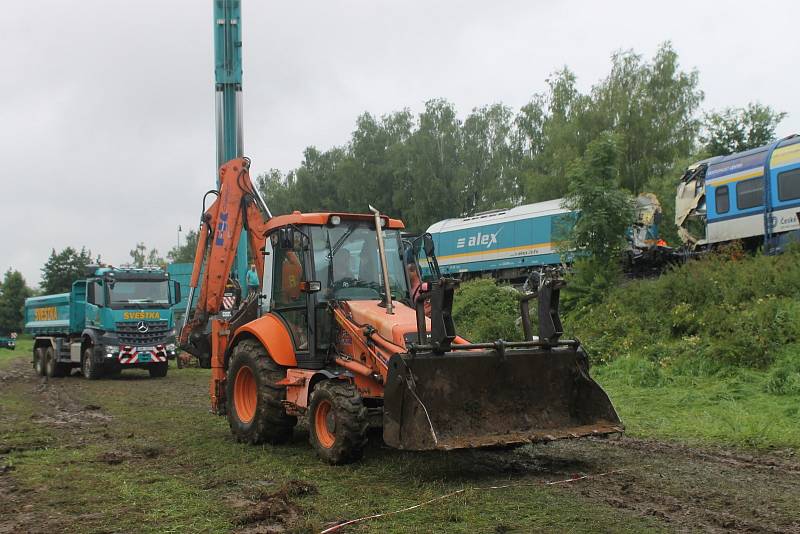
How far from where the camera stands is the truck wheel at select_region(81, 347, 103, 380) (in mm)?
19891

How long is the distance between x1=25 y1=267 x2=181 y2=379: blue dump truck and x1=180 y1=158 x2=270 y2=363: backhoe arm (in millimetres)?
9504

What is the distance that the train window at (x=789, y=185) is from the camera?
18250 mm

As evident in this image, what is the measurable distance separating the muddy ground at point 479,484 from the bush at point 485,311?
31.3 feet

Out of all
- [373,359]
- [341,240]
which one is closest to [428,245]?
[341,240]

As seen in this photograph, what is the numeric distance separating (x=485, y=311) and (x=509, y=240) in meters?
9.45

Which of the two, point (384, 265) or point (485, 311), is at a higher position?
point (384, 265)

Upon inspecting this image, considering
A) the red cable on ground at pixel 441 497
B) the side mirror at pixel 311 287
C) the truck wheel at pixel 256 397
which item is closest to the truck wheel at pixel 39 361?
the truck wheel at pixel 256 397

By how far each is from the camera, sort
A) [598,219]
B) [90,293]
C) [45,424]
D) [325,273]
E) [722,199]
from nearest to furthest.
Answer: [325,273] < [45,424] < [598,219] < [90,293] < [722,199]

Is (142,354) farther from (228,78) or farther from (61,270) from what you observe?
(61,270)

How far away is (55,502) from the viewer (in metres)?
6.53

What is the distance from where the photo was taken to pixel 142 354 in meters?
19.9

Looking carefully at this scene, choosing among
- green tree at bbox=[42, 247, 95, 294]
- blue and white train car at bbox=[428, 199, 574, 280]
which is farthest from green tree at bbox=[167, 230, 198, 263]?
blue and white train car at bbox=[428, 199, 574, 280]

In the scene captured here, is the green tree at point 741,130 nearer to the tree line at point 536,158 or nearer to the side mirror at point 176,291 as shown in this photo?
the tree line at point 536,158

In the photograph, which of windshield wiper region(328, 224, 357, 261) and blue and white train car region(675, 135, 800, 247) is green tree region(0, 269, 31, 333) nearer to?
blue and white train car region(675, 135, 800, 247)
